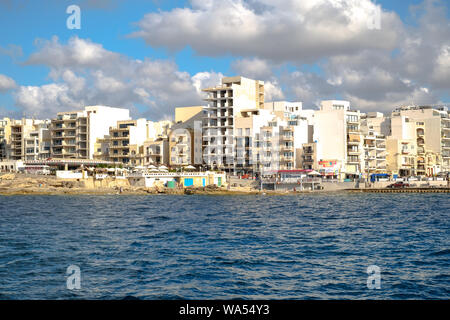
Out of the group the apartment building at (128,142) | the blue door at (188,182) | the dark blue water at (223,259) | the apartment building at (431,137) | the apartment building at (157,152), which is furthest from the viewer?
the apartment building at (431,137)

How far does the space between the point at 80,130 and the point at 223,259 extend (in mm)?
130211

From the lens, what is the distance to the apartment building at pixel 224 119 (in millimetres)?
134000

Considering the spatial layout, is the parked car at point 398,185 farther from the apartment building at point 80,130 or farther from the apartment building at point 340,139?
the apartment building at point 80,130

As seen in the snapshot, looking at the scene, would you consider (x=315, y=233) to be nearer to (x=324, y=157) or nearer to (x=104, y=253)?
(x=104, y=253)

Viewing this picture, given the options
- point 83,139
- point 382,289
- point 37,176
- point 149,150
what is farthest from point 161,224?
point 83,139

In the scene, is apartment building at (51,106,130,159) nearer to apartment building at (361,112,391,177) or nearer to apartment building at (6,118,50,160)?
apartment building at (6,118,50,160)

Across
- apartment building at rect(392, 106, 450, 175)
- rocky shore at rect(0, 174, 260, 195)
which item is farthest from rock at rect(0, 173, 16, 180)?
apartment building at rect(392, 106, 450, 175)

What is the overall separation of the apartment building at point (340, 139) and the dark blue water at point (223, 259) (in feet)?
270

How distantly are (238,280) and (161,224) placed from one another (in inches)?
944

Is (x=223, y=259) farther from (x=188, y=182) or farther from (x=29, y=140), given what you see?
(x=29, y=140)

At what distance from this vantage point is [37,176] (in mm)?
116125

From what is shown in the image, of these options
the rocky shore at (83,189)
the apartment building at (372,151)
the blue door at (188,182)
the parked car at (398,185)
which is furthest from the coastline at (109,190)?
the apartment building at (372,151)

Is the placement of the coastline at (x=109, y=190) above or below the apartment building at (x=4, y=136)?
below

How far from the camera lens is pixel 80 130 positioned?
484 feet
